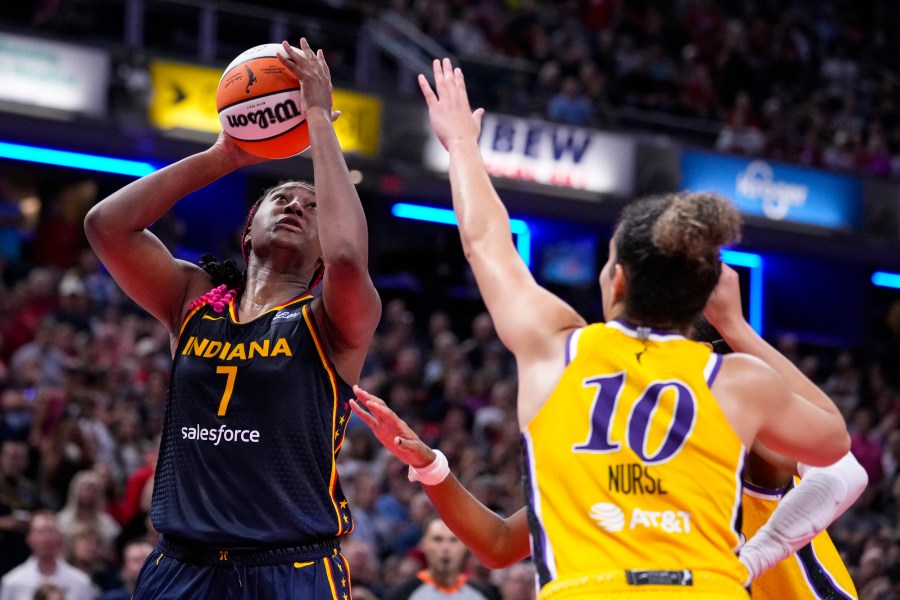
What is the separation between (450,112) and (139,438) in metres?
8.37

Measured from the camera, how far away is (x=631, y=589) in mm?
3016

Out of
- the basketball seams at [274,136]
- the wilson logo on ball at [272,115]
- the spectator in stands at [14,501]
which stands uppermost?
the wilson logo on ball at [272,115]

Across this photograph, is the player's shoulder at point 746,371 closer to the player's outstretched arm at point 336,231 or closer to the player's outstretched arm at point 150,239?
the player's outstretched arm at point 336,231

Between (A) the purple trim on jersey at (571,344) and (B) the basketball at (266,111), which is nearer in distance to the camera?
(A) the purple trim on jersey at (571,344)

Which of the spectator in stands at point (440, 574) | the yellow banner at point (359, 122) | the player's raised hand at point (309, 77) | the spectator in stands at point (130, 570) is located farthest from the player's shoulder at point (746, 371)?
the yellow banner at point (359, 122)

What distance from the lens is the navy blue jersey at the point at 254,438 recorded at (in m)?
4.15

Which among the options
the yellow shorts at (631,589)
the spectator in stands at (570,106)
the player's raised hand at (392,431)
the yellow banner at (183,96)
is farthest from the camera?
the spectator in stands at (570,106)

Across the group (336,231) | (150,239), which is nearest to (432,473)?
(336,231)

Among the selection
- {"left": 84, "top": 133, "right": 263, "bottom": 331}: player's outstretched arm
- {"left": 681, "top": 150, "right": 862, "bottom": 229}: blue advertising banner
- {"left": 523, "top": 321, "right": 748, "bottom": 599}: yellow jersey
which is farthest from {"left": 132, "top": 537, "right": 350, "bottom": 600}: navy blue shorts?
{"left": 681, "top": 150, "right": 862, "bottom": 229}: blue advertising banner

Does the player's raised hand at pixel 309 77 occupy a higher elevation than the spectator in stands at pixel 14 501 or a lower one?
higher

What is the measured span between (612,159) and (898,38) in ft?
Result: 30.0

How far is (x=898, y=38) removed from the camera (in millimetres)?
24188

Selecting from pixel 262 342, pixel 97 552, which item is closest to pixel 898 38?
pixel 97 552

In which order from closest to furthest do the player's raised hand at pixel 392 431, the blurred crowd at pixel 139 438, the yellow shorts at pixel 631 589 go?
the yellow shorts at pixel 631 589 < the player's raised hand at pixel 392 431 < the blurred crowd at pixel 139 438
